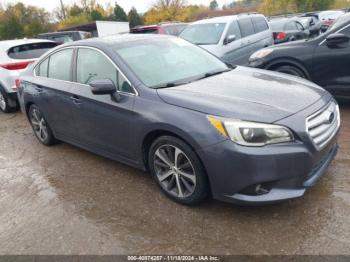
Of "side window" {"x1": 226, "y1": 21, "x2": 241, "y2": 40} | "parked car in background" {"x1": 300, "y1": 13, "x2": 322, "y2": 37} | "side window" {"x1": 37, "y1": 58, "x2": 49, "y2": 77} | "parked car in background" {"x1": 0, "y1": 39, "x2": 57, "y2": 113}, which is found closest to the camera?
"side window" {"x1": 37, "y1": 58, "x2": 49, "y2": 77}

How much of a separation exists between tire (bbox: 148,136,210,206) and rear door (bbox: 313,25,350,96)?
3.47m

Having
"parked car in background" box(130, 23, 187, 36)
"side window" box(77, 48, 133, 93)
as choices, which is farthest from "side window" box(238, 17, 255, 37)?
"side window" box(77, 48, 133, 93)

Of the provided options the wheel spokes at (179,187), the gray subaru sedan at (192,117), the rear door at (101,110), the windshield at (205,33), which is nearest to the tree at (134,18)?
the windshield at (205,33)

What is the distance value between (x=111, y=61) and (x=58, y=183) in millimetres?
1619

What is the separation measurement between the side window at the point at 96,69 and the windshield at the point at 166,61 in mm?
167

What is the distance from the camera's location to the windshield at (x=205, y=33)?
882cm

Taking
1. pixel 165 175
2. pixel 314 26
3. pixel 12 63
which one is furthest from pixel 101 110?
pixel 314 26

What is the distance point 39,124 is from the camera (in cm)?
545

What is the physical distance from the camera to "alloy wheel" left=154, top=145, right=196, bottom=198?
10.8 feet

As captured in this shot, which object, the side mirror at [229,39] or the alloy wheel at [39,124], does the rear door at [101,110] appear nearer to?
the alloy wheel at [39,124]

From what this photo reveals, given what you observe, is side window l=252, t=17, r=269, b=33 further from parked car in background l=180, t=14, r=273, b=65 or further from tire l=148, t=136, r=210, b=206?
tire l=148, t=136, r=210, b=206

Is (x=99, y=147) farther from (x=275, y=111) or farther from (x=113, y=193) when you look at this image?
(x=275, y=111)

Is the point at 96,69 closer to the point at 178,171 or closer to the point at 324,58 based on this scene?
the point at 178,171

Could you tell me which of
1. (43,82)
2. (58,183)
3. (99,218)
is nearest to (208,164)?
(99,218)
